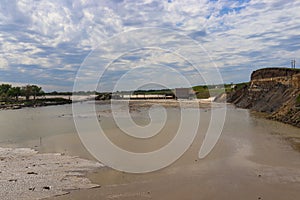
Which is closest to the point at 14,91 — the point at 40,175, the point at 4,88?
the point at 4,88

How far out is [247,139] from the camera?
19.6 m

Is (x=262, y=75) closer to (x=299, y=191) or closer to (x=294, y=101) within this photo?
(x=294, y=101)

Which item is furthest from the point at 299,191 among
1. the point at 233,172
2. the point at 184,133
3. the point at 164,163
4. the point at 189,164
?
the point at 184,133

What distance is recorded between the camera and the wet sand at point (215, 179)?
9.23m

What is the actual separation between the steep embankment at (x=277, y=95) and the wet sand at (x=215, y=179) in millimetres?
12548

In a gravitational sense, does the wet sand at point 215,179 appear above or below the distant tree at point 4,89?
below

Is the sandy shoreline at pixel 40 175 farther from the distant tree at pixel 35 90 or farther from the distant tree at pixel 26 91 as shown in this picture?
the distant tree at pixel 35 90

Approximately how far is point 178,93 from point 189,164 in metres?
101

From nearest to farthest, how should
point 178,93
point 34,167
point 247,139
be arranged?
point 34,167
point 247,139
point 178,93

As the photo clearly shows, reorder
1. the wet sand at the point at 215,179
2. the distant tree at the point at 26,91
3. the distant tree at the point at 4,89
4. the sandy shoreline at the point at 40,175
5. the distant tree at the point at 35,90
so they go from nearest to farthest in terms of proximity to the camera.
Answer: the wet sand at the point at 215,179 → the sandy shoreline at the point at 40,175 → the distant tree at the point at 4,89 → the distant tree at the point at 26,91 → the distant tree at the point at 35,90

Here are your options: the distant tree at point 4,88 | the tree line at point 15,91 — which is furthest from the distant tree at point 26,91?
the distant tree at point 4,88

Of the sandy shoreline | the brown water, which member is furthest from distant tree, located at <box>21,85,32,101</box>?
the sandy shoreline

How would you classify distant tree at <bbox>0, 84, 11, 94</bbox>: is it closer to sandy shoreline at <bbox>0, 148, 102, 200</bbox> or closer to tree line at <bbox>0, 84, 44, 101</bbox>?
tree line at <bbox>0, 84, 44, 101</bbox>

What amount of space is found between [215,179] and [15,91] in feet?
319
